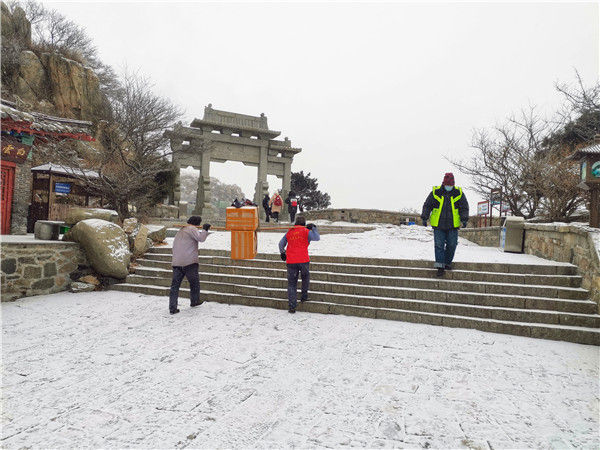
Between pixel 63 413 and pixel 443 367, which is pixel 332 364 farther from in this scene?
pixel 63 413

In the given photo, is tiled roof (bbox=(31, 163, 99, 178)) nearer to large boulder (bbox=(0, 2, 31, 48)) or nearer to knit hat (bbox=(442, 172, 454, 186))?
knit hat (bbox=(442, 172, 454, 186))

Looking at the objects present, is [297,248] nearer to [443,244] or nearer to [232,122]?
[443,244]

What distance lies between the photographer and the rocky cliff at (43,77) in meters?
19.1

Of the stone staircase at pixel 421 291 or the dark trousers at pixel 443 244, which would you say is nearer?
the stone staircase at pixel 421 291

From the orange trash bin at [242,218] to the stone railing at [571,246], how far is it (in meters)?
5.41

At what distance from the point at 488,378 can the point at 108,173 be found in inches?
668

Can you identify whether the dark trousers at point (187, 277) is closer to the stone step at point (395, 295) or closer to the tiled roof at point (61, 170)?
the stone step at point (395, 295)

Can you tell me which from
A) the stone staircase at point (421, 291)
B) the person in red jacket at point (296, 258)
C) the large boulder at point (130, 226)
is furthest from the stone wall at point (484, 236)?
the large boulder at point (130, 226)

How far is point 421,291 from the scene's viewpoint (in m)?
5.27

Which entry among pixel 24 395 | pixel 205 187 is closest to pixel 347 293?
pixel 24 395

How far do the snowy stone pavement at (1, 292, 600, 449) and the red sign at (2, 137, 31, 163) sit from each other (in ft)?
19.0

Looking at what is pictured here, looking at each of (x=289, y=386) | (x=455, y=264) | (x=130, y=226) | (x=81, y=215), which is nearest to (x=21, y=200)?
(x=81, y=215)

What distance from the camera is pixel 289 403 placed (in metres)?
2.64

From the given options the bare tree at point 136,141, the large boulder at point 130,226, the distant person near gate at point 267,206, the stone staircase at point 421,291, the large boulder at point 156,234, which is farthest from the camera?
the distant person near gate at point 267,206
